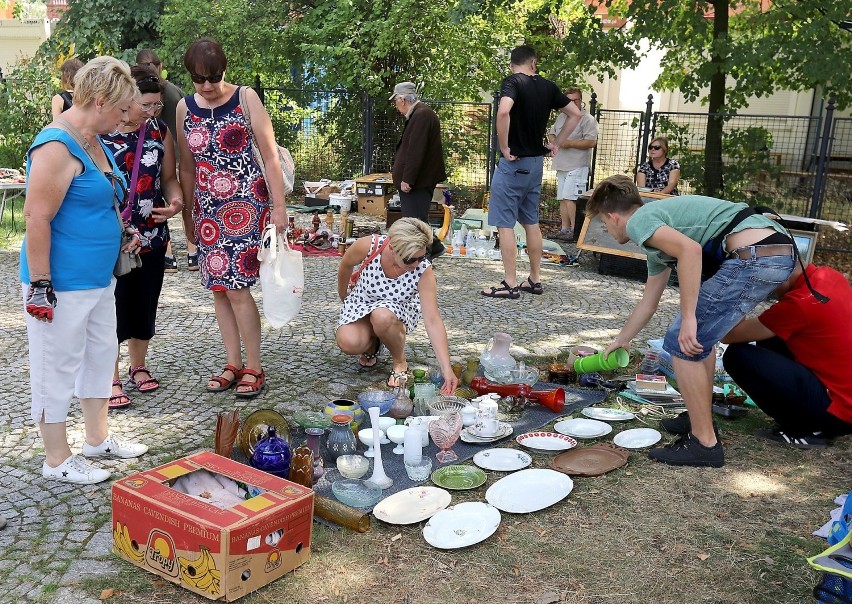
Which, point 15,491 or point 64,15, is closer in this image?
point 15,491

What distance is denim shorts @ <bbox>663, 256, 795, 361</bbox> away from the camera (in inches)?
137

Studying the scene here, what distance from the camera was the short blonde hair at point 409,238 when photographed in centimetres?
406

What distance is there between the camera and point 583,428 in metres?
4.08

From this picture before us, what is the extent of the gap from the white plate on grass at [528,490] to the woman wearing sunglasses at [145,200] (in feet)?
6.69

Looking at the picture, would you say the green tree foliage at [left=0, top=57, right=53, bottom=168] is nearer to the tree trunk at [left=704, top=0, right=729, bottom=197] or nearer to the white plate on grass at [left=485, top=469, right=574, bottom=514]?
the tree trunk at [left=704, top=0, right=729, bottom=197]

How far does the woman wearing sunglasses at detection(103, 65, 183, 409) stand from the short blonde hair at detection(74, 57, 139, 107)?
0.72 metres

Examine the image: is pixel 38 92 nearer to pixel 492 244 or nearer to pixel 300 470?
pixel 492 244

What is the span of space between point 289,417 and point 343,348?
577 mm

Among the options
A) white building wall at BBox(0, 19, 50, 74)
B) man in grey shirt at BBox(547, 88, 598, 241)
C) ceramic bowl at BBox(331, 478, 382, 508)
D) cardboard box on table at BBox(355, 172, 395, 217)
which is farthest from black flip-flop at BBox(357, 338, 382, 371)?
white building wall at BBox(0, 19, 50, 74)

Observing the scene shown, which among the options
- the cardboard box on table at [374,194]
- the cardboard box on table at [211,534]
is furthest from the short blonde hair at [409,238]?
the cardboard box on table at [374,194]

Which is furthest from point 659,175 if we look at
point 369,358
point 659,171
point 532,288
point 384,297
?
point 384,297

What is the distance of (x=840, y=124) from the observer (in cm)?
892

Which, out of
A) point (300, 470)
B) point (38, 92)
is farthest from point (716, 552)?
point (38, 92)

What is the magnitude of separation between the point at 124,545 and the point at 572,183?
24.5ft
